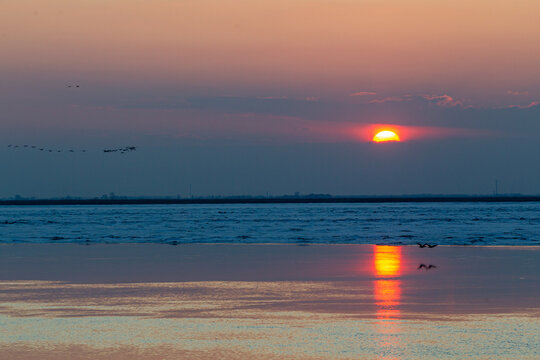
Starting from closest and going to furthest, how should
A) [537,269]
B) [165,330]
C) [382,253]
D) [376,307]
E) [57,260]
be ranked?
[165,330] → [376,307] → [537,269] → [57,260] → [382,253]

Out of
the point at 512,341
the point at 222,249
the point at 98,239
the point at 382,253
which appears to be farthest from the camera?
the point at 98,239

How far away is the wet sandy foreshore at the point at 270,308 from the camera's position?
11578 millimetres

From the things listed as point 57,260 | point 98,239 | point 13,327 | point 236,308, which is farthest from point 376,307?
point 98,239

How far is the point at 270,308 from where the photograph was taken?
50.4 feet

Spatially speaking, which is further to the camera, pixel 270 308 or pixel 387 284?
pixel 387 284

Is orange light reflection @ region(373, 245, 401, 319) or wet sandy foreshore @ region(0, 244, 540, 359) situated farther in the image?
orange light reflection @ region(373, 245, 401, 319)

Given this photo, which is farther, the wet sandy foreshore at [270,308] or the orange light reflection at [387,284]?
the orange light reflection at [387,284]

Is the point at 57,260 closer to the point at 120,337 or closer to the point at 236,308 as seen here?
the point at 236,308

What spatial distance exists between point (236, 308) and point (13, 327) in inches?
167

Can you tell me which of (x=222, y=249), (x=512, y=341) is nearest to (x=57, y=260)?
(x=222, y=249)

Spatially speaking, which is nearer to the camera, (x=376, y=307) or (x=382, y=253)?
(x=376, y=307)

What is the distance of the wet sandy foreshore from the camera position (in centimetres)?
1158

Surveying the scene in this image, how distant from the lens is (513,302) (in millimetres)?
15703

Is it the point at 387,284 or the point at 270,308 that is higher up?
the point at 387,284
